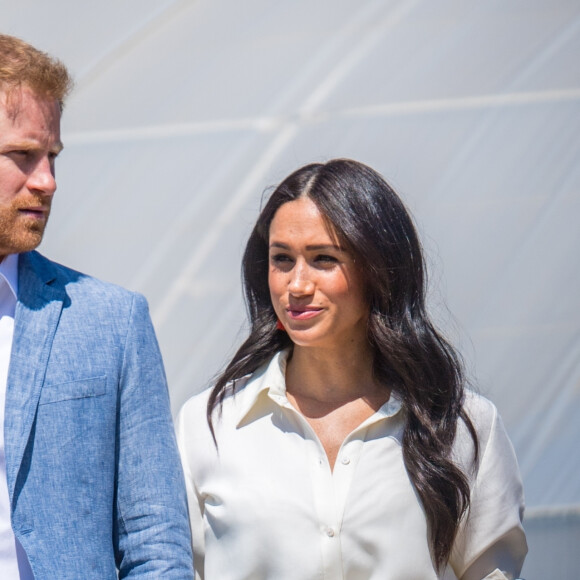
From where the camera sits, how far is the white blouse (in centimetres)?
208

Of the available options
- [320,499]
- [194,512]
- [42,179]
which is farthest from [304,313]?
[42,179]

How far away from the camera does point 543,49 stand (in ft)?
12.1

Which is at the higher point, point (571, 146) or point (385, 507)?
point (571, 146)

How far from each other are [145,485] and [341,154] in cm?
189

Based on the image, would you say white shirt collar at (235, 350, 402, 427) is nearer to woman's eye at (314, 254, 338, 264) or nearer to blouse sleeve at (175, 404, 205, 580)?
blouse sleeve at (175, 404, 205, 580)

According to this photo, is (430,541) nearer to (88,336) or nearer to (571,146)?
(88,336)

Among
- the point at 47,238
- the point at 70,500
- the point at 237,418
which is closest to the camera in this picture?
the point at 70,500

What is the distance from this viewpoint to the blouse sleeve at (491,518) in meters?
2.18

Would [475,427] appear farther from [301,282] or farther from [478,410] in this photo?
[301,282]

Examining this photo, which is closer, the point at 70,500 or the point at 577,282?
the point at 70,500

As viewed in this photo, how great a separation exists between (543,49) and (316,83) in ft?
2.60

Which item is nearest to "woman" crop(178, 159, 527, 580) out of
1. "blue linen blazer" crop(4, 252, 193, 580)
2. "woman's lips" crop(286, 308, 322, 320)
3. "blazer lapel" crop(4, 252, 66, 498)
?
"woman's lips" crop(286, 308, 322, 320)

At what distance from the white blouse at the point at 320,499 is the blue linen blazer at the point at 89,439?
194 millimetres

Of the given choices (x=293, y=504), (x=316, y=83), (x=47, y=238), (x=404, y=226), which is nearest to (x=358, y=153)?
(x=316, y=83)
